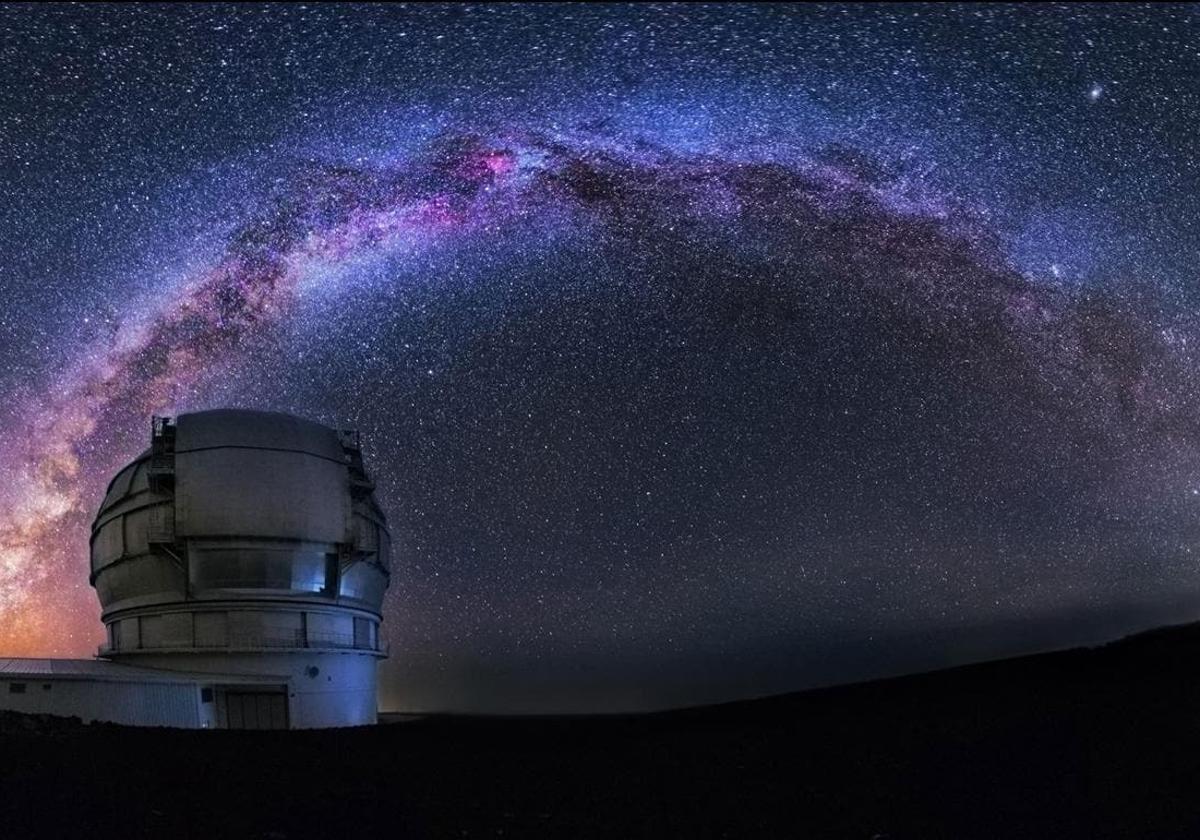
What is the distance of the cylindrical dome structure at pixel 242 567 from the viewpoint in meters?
24.8

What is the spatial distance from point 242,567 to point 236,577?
319 mm

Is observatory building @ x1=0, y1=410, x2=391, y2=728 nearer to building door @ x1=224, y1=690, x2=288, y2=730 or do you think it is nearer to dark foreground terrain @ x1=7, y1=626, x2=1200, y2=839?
building door @ x1=224, y1=690, x2=288, y2=730

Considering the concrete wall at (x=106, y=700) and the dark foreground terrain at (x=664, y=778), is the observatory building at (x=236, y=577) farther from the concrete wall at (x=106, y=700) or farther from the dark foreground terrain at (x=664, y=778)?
the dark foreground terrain at (x=664, y=778)

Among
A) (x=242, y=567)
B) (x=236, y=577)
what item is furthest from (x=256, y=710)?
(x=242, y=567)

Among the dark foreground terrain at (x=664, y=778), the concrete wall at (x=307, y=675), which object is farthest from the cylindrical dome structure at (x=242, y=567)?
the dark foreground terrain at (x=664, y=778)

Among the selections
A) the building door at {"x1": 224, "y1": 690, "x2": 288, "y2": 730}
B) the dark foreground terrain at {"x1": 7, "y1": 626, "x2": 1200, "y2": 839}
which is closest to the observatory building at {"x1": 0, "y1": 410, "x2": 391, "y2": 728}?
the building door at {"x1": 224, "y1": 690, "x2": 288, "y2": 730}

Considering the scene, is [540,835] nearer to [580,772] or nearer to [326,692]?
[580,772]

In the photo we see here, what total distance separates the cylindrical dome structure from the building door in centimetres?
4

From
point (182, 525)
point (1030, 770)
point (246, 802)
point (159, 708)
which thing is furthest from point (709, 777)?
point (182, 525)

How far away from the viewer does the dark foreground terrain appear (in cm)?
962

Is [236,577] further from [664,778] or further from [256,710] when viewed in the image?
[664,778]

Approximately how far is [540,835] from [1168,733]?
1012cm

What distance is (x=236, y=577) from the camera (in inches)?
982

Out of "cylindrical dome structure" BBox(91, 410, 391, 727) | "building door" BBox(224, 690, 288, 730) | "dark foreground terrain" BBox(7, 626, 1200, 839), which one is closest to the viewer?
"dark foreground terrain" BBox(7, 626, 1200, 839)
